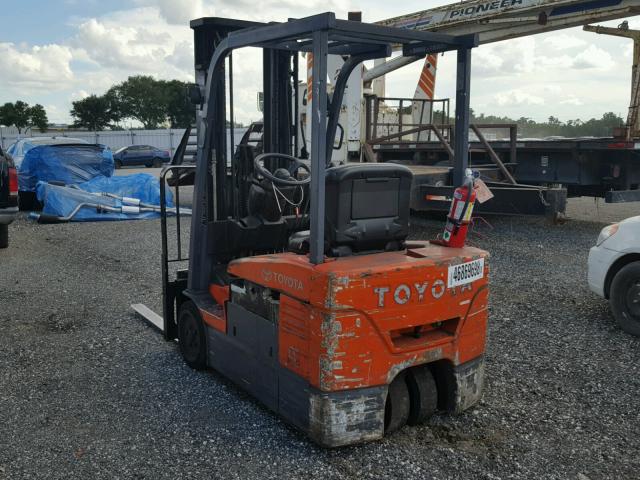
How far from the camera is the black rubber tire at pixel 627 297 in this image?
5.77m

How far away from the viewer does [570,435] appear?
3930 millimetres

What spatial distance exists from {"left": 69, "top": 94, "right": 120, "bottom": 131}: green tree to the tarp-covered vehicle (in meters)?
53.9

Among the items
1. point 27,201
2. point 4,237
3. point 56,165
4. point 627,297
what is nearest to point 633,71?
point 627,297

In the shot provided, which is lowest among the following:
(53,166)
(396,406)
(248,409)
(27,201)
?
(248,409)

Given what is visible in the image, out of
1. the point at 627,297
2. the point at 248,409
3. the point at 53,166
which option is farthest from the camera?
the point at 53,166

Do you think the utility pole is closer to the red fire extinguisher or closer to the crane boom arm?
the crane boom arm

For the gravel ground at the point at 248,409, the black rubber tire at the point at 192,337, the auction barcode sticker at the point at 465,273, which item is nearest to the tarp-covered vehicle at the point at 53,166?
the gravel ground at the point at 248,409

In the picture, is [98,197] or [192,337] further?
[98,197]

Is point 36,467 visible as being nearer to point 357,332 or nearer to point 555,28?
Answer: point 357,332

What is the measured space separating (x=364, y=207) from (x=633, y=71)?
9.53 m

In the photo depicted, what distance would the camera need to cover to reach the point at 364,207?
380cm

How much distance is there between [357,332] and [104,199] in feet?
35.9

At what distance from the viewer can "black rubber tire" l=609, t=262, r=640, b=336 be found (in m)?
5.77

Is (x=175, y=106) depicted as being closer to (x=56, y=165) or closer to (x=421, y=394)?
(x=56, y=165)
